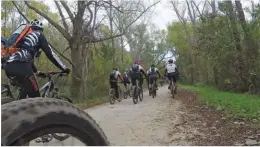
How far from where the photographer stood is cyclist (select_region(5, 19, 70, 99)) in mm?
4316

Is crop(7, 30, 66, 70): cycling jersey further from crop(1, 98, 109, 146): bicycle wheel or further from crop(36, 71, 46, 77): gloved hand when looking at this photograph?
crop(1, 98, 109, 146): bicycle wheel

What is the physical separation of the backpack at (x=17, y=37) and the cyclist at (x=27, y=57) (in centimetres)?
3

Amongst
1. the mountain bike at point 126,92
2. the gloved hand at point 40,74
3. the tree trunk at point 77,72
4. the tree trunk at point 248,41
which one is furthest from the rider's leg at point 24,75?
the mountain bike at point 126,92

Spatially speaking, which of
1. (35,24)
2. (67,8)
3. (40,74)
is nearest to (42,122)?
(35,24)

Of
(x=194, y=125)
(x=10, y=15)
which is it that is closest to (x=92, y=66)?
(x=10, y=15)

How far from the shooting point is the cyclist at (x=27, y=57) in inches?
170

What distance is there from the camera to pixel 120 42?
4544 cm

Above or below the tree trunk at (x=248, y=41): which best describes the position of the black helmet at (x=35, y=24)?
below

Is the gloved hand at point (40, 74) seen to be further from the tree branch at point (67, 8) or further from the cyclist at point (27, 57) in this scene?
the tree branch at point (67, 8)

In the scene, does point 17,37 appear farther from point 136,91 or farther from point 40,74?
point 136,91

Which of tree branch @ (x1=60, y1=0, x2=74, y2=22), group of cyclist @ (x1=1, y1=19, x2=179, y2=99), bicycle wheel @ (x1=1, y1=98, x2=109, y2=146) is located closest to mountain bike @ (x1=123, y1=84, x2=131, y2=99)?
tree branch @ (x1=60, y1=0, x2=74, y2=22)

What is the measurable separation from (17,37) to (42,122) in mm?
2915

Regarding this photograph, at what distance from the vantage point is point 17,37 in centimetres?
422

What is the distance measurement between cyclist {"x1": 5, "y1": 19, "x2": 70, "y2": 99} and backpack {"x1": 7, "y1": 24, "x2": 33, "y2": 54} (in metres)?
0.03
